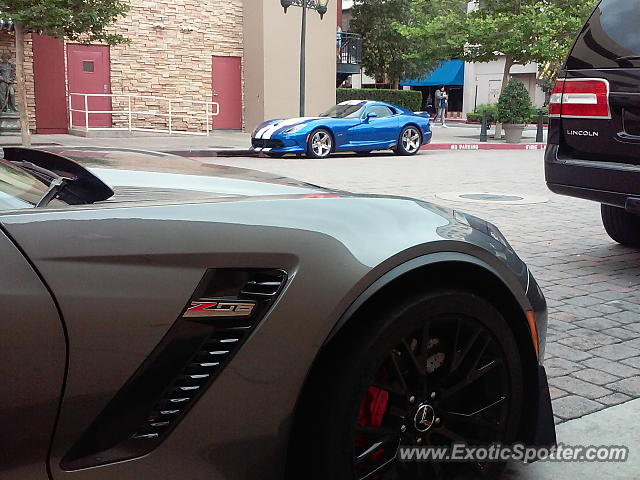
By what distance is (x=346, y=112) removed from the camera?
1809 centimetres

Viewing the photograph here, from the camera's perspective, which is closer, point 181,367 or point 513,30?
point 181,367

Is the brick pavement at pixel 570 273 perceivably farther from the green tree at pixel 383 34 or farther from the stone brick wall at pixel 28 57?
the green tree at pixel 383 34

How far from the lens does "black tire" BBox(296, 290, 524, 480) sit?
193cm

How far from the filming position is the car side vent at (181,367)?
166cm

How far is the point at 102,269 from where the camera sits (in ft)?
5.40

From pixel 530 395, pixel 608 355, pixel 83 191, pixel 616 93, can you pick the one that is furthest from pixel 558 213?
pixel 83 191

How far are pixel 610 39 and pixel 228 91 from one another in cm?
2251

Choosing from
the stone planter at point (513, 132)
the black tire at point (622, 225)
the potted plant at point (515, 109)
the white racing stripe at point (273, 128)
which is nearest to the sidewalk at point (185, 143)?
the stone planter at point (513, 132)

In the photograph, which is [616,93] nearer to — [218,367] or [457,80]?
[218,367]

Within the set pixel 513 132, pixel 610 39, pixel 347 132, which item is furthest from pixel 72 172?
pixel 513 132

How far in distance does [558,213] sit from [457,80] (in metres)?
44.9

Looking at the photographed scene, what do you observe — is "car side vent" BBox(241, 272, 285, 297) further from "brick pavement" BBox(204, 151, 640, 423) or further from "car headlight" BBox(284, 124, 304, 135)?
"car headlight" BBox(284, 124, 304, 135)

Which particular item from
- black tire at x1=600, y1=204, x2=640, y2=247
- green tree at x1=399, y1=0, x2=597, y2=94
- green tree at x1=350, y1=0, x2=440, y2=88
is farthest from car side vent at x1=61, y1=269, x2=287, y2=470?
green tree at x1=350, y1=0, x2=440, y2=88

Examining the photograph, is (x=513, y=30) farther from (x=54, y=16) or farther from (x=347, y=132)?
(x=54, y=16)
